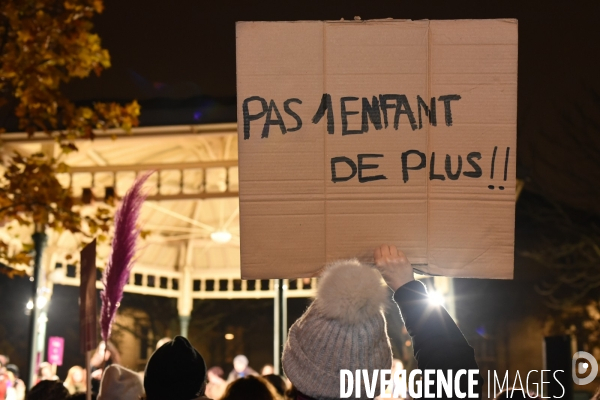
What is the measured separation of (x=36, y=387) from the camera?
18.4ft

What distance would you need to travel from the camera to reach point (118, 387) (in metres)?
4.58

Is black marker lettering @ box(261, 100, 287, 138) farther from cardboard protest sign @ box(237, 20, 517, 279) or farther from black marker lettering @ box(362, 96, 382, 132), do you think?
black marker lettering @ box(362, 96, 382, 132)

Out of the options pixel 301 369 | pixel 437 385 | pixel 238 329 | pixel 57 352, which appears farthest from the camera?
pixel 238 329

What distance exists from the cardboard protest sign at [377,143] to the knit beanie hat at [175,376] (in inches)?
29.1

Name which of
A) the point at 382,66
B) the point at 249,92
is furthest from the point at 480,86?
the point at 249,92

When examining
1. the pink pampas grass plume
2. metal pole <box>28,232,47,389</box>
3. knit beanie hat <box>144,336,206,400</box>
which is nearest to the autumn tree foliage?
metal pole <box>28,232,47,389</box>

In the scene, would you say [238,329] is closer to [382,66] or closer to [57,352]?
[57,352]

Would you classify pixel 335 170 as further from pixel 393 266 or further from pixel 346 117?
pixel 393 266

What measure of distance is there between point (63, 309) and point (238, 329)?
850 centimetres

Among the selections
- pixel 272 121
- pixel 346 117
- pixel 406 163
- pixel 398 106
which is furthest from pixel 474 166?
pixel 272 121

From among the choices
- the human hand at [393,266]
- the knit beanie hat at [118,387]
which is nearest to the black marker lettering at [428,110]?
the human hand at [393,266]

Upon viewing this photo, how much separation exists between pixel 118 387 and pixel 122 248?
78 cm

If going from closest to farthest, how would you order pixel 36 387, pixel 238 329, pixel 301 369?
1. pixel 301 369
2. pixel 36 387
3. pixel 238 329

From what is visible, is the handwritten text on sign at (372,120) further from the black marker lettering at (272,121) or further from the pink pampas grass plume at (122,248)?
the pink pampas grass plume at (122,248)
